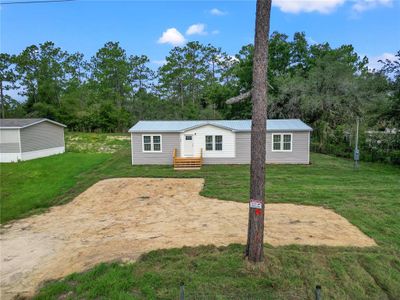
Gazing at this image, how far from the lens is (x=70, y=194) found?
34.3 feet

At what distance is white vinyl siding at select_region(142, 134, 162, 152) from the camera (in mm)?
16453

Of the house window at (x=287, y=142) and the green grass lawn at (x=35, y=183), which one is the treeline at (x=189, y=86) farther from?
the green grass lawn at (x=35, y=183)

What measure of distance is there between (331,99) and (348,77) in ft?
7.61

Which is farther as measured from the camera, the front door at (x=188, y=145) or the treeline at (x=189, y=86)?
the treeline at (x=189, y=86)

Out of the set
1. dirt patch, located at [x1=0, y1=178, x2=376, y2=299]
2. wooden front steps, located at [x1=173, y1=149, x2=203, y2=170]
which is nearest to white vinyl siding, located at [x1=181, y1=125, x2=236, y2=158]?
wooden front steps, located at [x1=173, y1=149, x2=203, y2=170]

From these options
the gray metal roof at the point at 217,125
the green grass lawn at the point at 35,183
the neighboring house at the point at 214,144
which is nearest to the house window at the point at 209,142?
the neighboring house at the point at 214,144

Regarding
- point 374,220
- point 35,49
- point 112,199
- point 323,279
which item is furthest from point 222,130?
point 35,49

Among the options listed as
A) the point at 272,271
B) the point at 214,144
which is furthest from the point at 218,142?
the point at 272,271

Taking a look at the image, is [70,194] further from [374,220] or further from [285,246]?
[374,220]

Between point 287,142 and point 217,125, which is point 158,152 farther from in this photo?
point 287,142

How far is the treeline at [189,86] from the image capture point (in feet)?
69.5

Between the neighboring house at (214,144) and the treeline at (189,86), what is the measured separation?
5.64m

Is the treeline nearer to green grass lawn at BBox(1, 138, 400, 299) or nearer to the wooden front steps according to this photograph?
the wooden front steps

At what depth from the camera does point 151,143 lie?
16500mm
